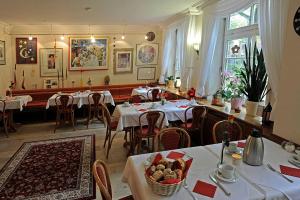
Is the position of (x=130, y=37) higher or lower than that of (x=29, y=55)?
higher

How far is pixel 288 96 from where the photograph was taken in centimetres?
215

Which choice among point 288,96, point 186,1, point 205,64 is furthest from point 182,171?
point 186,1

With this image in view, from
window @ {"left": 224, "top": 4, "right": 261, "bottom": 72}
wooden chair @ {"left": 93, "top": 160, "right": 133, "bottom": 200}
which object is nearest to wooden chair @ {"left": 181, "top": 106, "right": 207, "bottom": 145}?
window @ {"left": 224, "top": 4, "right": 261, "bottom": 72}

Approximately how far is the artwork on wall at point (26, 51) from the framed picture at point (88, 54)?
1.02 m

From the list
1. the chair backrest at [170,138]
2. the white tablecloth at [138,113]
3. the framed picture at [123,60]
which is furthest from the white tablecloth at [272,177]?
the framed picture at [123,60]

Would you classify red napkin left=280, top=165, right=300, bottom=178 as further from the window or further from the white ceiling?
the white ceiling

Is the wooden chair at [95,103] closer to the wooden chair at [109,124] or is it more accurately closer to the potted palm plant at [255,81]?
the wooden chair at [109,124]

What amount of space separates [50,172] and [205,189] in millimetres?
2353

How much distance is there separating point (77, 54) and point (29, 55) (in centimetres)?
134

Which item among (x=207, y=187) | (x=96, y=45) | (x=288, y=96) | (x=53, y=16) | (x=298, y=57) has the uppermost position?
(x=53, y=16)

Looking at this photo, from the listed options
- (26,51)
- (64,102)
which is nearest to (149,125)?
(64,102)

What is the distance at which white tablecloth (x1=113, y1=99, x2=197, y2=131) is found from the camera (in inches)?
133

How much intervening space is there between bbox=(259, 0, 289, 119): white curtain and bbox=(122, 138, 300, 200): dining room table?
886 mm

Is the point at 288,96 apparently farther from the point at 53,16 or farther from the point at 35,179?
the point at 53,16
